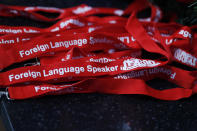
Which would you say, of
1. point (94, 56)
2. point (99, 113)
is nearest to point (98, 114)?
point (99, 113)

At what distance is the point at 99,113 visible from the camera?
0.62m

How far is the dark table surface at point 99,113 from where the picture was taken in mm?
586

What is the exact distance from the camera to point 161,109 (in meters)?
0.65

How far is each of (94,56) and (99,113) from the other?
17 cm

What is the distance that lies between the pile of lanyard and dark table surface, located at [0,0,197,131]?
0.8 inches

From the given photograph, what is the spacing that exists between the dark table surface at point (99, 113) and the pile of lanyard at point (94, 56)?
2 cm

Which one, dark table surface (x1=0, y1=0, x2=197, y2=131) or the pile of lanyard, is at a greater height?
the pile of lanyard

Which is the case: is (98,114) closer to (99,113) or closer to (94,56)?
(99,113)

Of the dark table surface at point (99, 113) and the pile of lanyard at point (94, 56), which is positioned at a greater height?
the pile of lanyard at point (94, 56)

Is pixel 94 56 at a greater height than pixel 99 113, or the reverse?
pixel 94 56

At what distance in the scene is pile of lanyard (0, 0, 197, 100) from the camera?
2.20 feet

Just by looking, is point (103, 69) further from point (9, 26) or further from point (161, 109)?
point (9, 26)

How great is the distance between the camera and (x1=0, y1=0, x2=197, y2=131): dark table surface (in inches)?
23.1

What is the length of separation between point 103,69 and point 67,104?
0.46 feet
